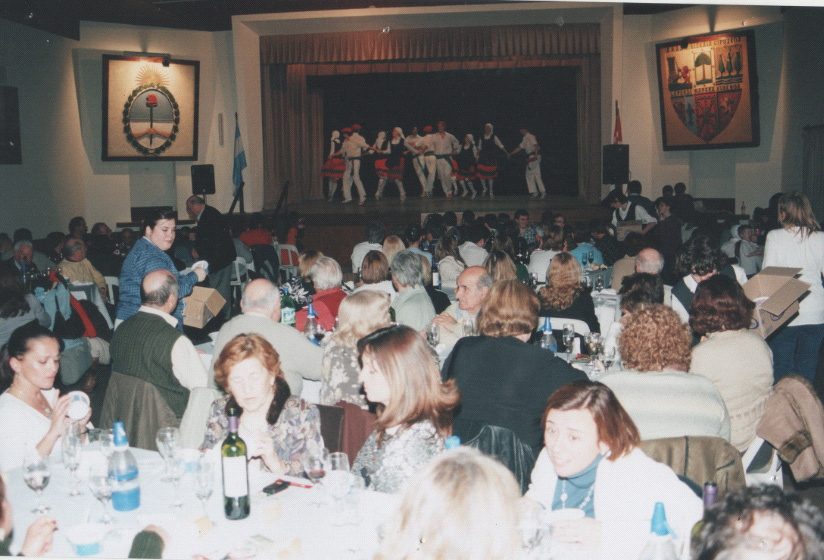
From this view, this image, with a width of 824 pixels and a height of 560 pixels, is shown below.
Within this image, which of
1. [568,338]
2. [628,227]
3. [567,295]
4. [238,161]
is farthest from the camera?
[238,161]

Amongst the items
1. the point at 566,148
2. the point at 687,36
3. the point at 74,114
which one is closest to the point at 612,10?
the point at 687,36

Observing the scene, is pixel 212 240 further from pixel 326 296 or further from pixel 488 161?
pixel 488 161

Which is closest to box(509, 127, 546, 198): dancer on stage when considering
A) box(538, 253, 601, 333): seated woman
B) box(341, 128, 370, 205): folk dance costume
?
box(341, 128, 370, 205): folk dance costume

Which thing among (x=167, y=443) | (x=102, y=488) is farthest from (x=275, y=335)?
(x=102, y=488)

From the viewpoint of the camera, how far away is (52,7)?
10.3 m

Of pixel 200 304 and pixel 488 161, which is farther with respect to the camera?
pixel 488 161

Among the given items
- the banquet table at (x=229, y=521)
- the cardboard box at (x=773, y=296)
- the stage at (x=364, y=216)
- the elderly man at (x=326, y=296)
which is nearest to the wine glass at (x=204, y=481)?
the banquet table at (x=229, y=521)

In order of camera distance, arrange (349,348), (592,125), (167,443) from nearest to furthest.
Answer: (167,443) → (349,348) → (592,125)

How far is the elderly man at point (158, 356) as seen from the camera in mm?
3133

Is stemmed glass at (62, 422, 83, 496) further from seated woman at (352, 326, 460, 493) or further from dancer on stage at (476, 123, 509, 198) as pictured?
dancer on stage at (476, 123, 509, 198)

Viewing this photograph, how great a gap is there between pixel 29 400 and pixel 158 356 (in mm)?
545

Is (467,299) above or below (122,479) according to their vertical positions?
above

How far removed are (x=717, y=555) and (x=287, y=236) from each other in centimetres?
872

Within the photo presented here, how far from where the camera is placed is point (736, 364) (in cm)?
281
